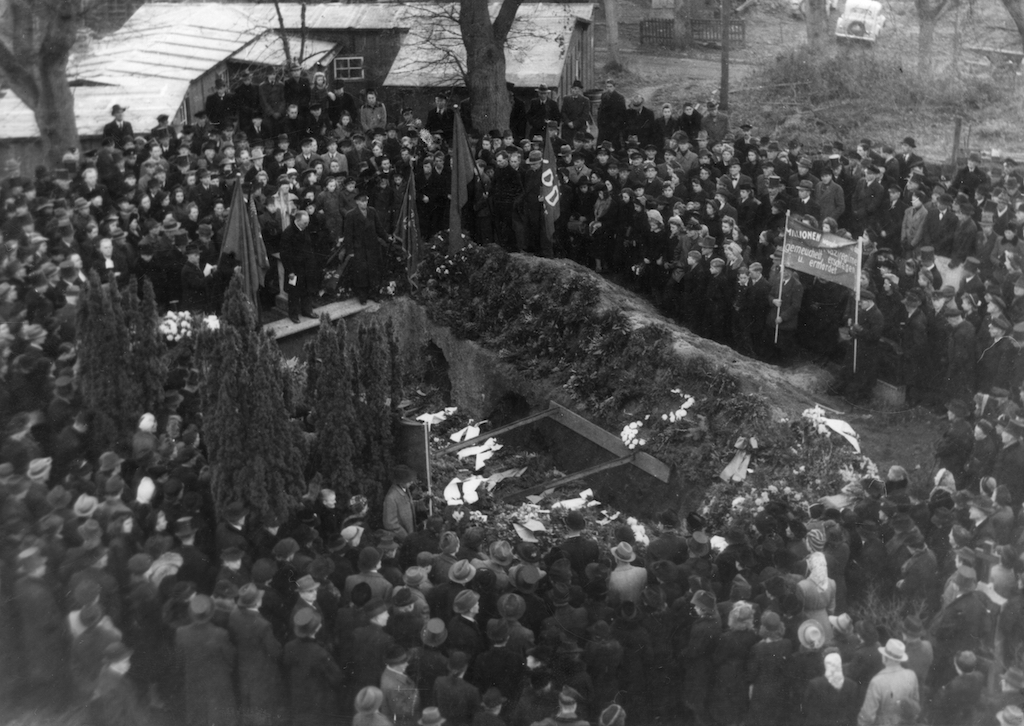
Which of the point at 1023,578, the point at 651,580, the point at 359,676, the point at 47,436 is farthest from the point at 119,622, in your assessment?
→ the point at 1023,578

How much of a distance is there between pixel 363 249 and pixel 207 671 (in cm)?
721

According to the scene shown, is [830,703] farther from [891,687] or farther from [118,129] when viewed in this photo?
[118,129]

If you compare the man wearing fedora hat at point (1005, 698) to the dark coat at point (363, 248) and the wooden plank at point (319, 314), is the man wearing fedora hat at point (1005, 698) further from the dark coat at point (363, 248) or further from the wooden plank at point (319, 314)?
the dark coat at point (363, 248)

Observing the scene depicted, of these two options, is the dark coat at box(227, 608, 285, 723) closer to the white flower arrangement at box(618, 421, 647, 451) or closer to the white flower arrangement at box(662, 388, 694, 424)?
the white flower arrangement at box(618, 421, 647, 451)

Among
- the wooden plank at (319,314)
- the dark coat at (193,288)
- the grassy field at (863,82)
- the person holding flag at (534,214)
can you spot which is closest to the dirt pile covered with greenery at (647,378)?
the person holding flag at (534,214)

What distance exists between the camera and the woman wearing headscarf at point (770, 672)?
6949mm

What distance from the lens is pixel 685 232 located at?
1406 cm

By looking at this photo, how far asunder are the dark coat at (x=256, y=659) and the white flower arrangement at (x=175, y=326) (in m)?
4.01

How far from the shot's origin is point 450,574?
7.70 meters

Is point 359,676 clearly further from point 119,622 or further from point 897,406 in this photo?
point 897,406

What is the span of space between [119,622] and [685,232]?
8.72 metres

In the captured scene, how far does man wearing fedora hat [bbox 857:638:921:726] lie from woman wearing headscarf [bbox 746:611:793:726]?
51 cm

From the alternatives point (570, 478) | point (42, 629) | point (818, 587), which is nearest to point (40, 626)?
point (42, 629)

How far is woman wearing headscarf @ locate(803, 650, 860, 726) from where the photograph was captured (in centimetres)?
677
